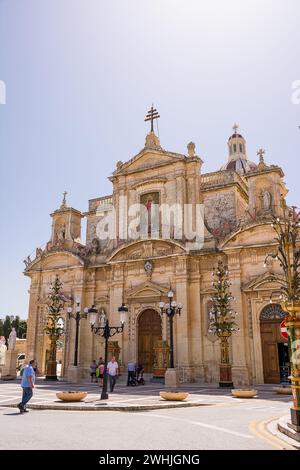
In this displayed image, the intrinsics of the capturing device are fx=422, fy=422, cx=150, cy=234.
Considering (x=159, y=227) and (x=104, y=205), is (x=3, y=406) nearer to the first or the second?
(x=159, y=227)

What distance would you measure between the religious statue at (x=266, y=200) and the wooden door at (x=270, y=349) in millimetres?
7069

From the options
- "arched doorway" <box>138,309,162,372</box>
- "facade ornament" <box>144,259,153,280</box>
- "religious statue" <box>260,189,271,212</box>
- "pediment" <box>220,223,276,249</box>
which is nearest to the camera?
"pediment" <box>220,223,276,249</box>

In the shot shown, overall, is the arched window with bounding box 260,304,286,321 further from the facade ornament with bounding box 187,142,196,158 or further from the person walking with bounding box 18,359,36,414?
the person walking with bounding box 18,359,36,414

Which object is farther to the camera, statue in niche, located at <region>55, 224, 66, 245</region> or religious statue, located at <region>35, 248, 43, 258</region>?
religious statue, located at <region>35, 248, 43, 258</region>

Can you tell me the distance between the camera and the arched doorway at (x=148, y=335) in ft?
92.3

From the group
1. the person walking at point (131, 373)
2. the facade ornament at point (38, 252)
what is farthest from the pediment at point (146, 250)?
the person walking at point (131, 373)

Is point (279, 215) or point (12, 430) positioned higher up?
point (279, 215)

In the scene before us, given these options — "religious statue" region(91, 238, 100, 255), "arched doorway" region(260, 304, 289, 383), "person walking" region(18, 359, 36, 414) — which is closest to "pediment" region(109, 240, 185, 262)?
"religious statue" region(91, 238, 100, 255)

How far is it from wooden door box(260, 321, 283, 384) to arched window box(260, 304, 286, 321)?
0.27m

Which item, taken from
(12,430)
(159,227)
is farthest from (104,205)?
(12,430)

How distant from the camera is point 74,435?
861 cm

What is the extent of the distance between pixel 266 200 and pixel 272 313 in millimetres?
7099

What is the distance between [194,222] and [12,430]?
21314 mm

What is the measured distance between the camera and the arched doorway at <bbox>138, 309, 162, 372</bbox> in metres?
28.1
